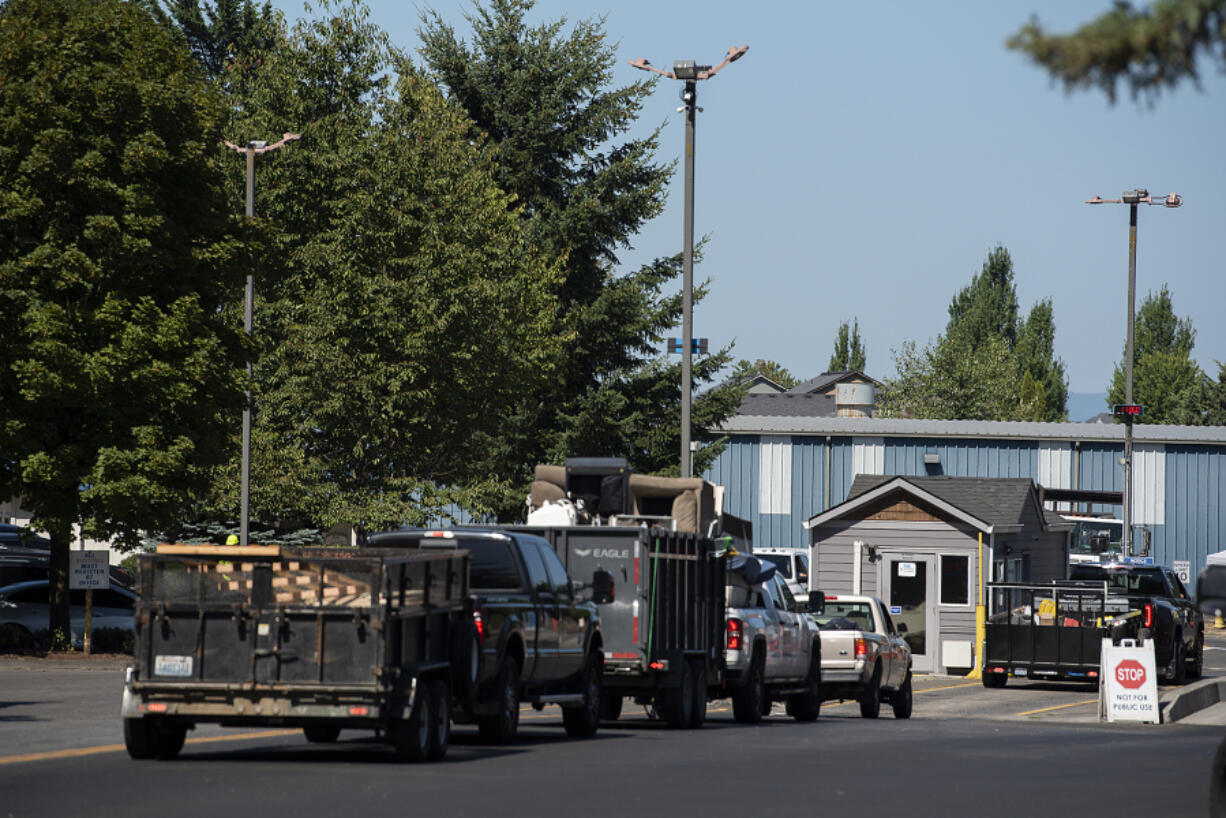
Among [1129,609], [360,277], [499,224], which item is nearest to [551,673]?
[1129,609]

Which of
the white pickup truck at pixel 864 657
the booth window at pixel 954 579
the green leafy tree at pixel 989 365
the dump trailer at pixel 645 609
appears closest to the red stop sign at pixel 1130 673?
the white pickup truck at pixel 864 657

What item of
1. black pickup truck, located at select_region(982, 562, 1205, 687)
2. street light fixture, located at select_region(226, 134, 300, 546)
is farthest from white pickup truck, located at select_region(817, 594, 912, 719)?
street light fixture, located at select_region(226, 134, 300, 546)

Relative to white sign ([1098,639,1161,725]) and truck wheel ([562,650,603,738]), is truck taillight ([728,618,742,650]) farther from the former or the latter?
white sign ([1098,639,1161,725])

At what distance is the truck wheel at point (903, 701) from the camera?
94.3 feet

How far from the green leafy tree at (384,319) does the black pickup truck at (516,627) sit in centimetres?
2126

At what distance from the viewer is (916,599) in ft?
142

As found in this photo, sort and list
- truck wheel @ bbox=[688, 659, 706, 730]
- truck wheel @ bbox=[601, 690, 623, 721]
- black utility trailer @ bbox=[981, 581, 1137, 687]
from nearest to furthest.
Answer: truck wheel @ bbox=[688, 659, 706, 730] → truck wheel @ bbox=[601, 690, 623, 721] → black utility trailer @ bbox=[981, 581, 1137, 687]

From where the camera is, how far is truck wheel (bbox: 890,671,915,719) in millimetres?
28734

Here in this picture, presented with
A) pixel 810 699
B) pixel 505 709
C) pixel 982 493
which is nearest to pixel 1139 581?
pixel 982 493

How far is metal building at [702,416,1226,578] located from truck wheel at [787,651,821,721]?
44.2 meters

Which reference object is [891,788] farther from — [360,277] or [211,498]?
[211,498]

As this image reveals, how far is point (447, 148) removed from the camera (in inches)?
1718

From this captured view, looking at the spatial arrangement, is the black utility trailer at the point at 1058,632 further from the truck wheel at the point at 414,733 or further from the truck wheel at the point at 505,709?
the truck wheel at the point at 414,733

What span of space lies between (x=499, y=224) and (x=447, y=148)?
12.9ft
